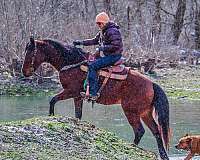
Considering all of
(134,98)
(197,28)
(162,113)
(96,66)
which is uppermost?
(96,66)

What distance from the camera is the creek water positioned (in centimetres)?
1382

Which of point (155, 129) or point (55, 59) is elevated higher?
point (55, 59)

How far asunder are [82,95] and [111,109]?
813cm

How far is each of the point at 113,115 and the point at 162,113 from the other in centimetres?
660

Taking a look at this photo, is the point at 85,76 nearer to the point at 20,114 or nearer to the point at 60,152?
the point at 60,152

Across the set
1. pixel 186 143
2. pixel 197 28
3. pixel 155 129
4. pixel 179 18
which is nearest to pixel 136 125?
pixel 155 129

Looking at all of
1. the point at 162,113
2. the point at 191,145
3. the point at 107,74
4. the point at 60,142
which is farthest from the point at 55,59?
the point at 60,142

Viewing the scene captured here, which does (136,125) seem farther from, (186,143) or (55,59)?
(55,59)

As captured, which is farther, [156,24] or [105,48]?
[156,24]

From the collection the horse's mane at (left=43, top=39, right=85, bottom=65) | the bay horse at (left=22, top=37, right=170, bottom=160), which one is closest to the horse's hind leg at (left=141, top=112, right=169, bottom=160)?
the bay horse at (left=22, top=37, right=170, bottom=160)

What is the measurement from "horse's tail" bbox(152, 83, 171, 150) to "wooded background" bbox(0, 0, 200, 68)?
15933mm

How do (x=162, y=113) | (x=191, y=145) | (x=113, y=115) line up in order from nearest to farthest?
(x=191, y=145) < (x=162, y=113) < (x=113, y=115)

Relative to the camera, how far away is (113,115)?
1814 centimetres

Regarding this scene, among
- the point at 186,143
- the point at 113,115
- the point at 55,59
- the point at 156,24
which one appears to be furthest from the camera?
the point at 156,24
